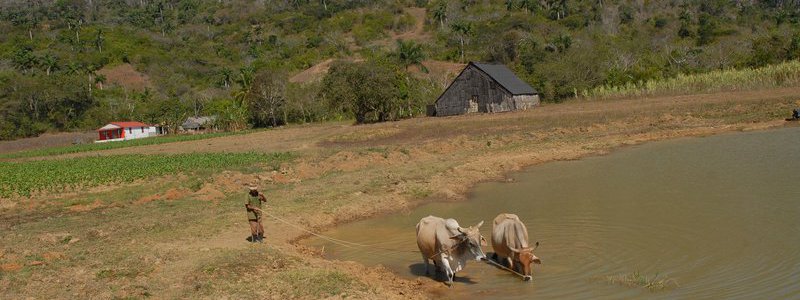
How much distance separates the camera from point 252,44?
494ft

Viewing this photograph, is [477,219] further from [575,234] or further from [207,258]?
[207,258]

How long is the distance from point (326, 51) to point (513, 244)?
127 metres

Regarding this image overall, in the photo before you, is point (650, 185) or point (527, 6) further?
point (527, 6)

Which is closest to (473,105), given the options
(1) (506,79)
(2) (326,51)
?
(1) (506,79)

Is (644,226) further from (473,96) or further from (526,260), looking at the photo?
(473,96)

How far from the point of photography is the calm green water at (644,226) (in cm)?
1128

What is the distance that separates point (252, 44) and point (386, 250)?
143 meters

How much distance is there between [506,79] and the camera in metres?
62.4

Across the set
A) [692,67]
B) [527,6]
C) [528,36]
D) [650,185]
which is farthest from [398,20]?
[650,185]

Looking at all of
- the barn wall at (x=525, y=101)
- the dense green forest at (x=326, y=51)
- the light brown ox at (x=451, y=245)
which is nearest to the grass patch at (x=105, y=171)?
the light brown ox at (x=451, y=245)

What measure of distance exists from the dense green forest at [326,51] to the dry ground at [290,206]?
71.7 feet

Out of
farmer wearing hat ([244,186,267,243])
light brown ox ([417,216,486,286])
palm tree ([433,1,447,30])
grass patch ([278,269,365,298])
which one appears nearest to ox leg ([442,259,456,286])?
light brown ox ([417,216,486,286])

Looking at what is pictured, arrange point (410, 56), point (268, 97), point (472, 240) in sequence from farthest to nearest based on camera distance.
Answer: point (410, 56)
point (268, 97)
point (472, 240)

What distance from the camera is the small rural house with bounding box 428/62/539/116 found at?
59531 mm
